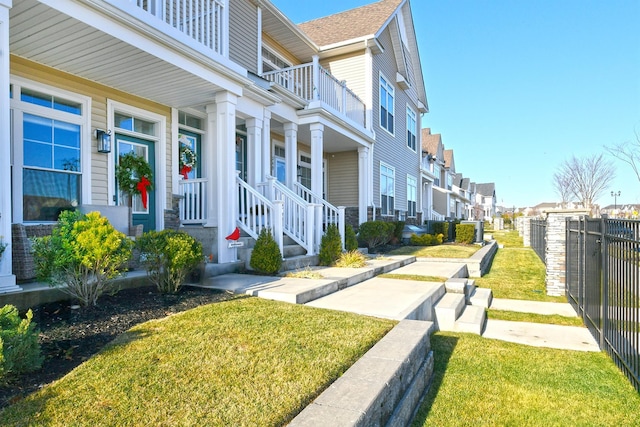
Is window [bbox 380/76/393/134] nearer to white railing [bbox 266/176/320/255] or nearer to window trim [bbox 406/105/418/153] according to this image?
window trim [bbox 406/105/418/153]

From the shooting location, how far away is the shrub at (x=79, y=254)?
142 inches

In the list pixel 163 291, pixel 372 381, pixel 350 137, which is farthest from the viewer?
pixel 350 137

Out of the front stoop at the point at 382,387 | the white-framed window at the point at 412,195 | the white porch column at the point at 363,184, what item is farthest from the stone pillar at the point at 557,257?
the white-framed window at the point at 412,195

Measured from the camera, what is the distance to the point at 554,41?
14734 millimetres

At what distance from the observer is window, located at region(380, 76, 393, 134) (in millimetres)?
14836

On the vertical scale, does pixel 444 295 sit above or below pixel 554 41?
below

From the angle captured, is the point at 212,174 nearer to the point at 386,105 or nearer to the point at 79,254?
the point at 79,254

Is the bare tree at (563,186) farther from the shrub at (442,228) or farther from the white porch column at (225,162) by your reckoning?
the white porch column at (225,162)

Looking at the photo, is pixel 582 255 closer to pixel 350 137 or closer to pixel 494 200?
pixel 350 137

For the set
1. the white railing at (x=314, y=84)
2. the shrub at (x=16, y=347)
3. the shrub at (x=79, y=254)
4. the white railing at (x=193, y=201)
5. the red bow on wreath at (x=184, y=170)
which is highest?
the white railing at (x=314, y=84)

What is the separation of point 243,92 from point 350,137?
5.07 m

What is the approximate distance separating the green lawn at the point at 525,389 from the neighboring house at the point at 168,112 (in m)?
4.00

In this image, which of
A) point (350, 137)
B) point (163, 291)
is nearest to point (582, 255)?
point (163, 291)

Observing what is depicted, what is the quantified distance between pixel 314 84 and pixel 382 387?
28.6ft
